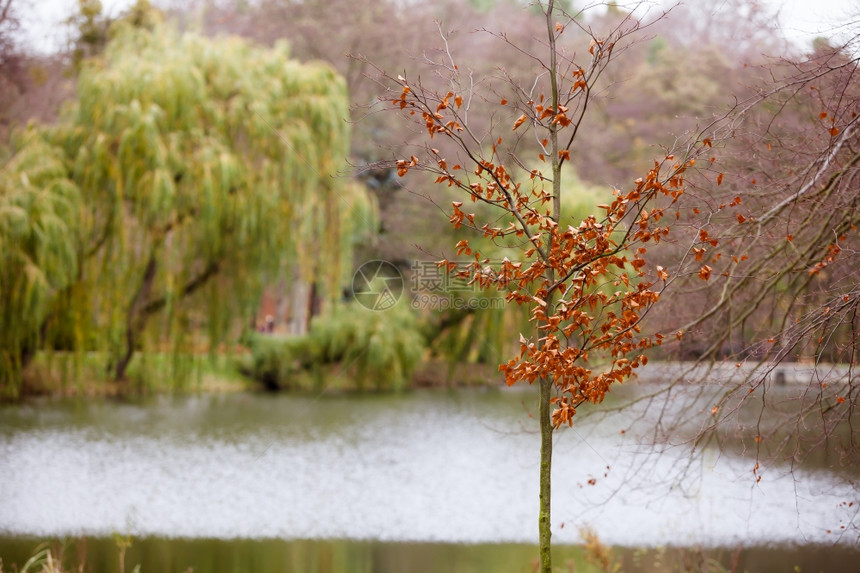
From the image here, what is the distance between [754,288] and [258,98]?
847cm

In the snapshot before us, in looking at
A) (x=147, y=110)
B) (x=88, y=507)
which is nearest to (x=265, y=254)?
(x=147, y=110)

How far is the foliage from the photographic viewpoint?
16.0 m

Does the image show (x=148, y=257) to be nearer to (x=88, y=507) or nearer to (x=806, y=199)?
(x=88, y=507)

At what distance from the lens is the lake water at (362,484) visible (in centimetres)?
721

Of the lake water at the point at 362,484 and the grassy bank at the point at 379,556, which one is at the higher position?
the lake water at the point at 362,484

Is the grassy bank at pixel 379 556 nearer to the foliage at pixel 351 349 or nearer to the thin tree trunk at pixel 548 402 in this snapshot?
the thin tree trunk at pixel 548 402

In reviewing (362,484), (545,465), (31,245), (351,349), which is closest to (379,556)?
(362,484)

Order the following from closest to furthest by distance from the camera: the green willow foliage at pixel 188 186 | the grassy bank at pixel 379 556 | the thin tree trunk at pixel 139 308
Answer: the grassy bank at pixel 379 556 < the green willow foliage at pixel 188 186 < the thin tree trunk at pixel 139 308

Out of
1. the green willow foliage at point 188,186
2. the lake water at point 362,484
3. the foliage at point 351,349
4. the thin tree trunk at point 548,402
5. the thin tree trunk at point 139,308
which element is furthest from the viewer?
the foliage at point 351,349

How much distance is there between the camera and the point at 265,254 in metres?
12.2

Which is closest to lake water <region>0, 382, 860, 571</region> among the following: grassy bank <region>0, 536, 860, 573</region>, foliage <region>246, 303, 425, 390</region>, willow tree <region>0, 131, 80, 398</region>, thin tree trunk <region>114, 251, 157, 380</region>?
grassy bank <region>0, 536, 860, 573</region>

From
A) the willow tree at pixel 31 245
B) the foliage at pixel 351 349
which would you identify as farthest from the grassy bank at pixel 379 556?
the foliage at pixel 351 349

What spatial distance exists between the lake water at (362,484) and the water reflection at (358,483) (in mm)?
26

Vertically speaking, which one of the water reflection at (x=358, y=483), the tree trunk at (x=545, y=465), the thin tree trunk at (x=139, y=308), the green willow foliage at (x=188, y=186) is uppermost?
the green willow foliage at (x=188, y=186)
